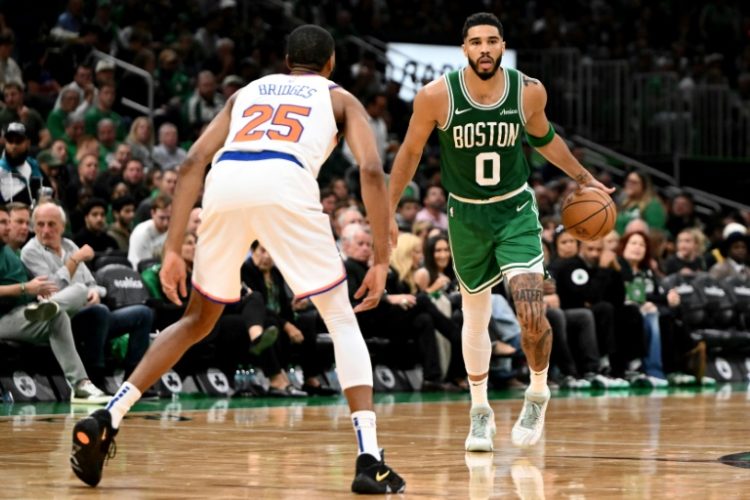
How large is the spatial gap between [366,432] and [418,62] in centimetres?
1641

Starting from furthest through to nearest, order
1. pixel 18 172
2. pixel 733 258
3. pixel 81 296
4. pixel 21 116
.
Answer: pixel 733 258 → pixel 21 116 → pixel 18 172 → pixel 81 296

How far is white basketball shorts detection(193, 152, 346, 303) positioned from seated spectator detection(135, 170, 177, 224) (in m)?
6.96

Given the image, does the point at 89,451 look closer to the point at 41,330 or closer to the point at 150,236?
the point at 41,330

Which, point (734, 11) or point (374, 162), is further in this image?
point (734, 11)

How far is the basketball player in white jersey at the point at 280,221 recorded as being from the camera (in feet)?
18.0

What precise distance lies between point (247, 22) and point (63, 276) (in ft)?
34.0

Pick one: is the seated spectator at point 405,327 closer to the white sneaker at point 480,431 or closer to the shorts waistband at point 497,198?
the shorts waistband at point 497,198

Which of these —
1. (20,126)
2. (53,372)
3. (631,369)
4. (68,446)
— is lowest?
(631,369)

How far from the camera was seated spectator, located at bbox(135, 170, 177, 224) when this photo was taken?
41.6 ft

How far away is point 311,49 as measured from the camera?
19.0ft

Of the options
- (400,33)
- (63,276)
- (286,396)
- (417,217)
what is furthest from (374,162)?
(400,33)

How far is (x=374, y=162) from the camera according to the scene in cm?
552

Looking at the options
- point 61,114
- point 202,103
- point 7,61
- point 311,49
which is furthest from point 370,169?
point 202,103

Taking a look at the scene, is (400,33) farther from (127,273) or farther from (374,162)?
(374,162)
